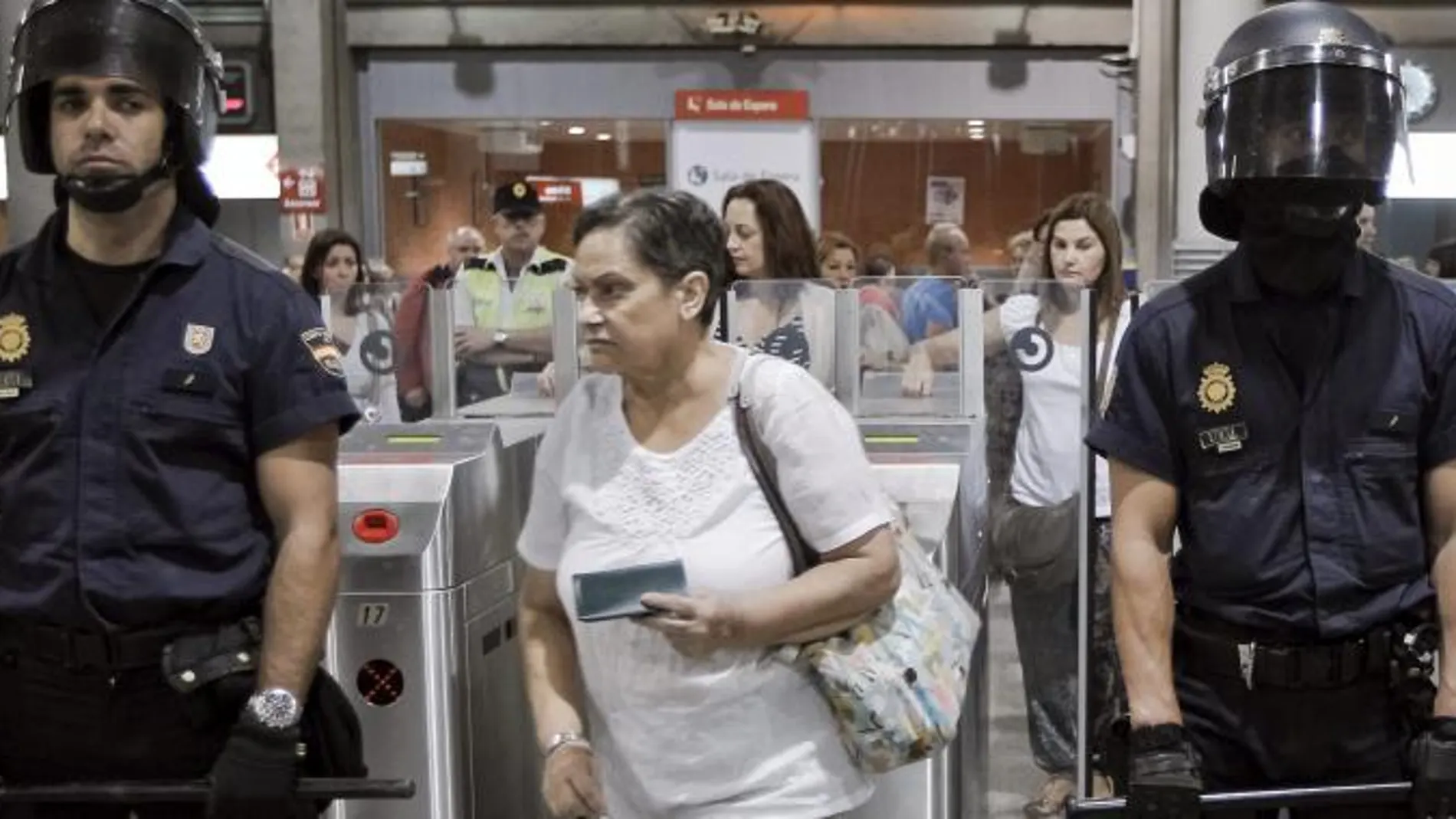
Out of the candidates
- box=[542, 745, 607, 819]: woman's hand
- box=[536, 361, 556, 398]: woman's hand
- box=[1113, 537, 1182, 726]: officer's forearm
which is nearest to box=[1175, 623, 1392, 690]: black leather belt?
box=[1113, 537, 1182, 726]: officer's forearm

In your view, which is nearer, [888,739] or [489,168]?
[888,739]

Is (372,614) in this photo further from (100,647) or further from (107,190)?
(107,190)

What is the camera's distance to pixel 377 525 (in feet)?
10.8

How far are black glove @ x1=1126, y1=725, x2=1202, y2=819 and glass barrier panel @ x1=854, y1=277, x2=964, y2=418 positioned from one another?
1806 mm

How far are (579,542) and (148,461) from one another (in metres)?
0.60

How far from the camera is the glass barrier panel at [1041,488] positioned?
4.17 metres

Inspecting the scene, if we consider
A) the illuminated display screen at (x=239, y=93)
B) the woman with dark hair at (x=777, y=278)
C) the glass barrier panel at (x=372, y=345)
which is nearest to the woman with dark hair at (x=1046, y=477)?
the woman with dark hair at (x=777, y=278)

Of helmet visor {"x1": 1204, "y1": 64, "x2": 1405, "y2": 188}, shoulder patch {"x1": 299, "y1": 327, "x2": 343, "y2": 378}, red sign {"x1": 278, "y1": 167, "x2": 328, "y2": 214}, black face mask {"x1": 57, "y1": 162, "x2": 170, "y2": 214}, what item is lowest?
shoulder patch {"x1": 299, "y1": 327, "x2": 343, "y2": 378}

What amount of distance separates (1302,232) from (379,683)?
1.98 metres

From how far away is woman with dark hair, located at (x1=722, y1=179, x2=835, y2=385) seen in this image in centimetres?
402

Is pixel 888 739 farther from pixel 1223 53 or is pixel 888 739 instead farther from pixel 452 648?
pixel 452 648

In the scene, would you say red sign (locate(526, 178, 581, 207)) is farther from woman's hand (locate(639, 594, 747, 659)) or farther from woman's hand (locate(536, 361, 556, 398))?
woman's hand (locate(639, 594, 747, 659))

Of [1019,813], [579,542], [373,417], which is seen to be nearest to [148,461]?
[579,542]

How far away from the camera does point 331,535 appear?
2.40 m
